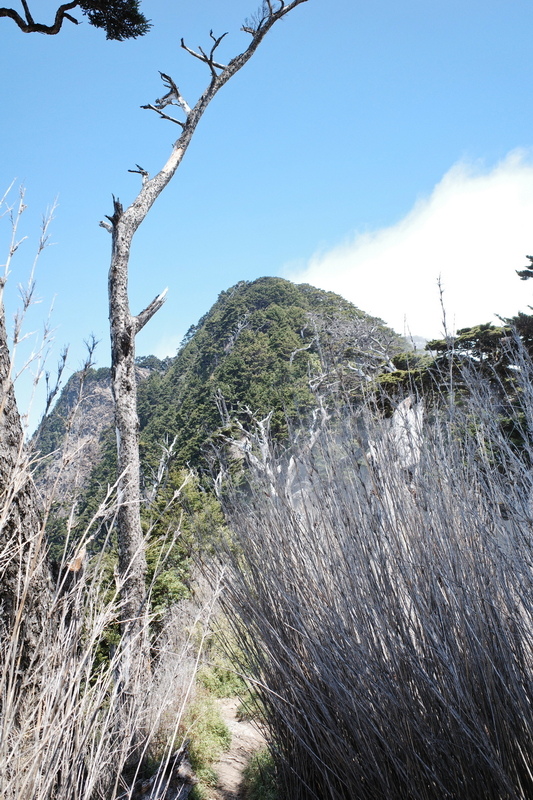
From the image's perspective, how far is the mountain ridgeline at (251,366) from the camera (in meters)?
15.8

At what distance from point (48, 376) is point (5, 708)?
754mm

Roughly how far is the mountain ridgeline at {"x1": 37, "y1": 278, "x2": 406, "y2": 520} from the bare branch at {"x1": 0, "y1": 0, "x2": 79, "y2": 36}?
7473 mm

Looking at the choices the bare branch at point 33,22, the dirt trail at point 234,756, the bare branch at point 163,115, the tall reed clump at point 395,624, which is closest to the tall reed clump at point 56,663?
the tall reed clump at point 395,624

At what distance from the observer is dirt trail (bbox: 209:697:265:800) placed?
3.30 meters

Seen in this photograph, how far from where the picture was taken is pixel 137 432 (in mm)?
4754

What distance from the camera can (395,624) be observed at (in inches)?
54.2

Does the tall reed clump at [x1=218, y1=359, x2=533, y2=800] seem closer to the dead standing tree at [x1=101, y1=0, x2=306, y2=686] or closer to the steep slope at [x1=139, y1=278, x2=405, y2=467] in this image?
the dead standing tree at [x1=101, y1=0, x2=306, y2=686]

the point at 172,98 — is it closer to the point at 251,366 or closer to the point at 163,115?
the point at 163,115

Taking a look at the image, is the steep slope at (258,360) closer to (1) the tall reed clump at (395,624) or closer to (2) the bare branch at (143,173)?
(2) the bare branch at (143,173)

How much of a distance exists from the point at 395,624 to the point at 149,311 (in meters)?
4.46

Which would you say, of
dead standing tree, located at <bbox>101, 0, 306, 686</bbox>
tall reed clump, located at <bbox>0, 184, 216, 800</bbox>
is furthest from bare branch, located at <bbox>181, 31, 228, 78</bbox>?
tall reed clump, located at <bbox>0, 184, 216, 800</bbox>

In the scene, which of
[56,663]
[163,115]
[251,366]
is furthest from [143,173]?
[251,366]

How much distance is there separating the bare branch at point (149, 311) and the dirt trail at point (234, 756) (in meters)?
3.83

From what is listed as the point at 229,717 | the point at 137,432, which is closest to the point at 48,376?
the point at 137,432
